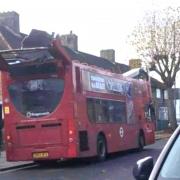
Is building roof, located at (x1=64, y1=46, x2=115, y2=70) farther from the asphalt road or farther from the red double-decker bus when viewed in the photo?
the red double-decker bus

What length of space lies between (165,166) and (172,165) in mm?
70

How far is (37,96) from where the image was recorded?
20.7 metres

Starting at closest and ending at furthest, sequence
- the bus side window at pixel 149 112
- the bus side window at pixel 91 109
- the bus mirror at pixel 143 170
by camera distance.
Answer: the bus mirror at pixel 143 170 → the bus side window at pixel 91 109 → the bus side window at pixel 149 112

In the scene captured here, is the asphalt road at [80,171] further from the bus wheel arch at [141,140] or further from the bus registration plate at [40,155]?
the bus wheel arch at [141,140]

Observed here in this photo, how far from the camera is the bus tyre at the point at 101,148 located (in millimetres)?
22506

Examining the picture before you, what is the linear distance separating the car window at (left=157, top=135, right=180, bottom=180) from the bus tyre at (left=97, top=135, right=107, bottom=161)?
16477mm

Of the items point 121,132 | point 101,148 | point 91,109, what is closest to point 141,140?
point 121,132

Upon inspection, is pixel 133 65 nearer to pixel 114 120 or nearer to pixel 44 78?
pixel 114 120

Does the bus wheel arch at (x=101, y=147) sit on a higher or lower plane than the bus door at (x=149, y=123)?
lower

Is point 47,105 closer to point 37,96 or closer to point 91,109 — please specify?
point 37,96

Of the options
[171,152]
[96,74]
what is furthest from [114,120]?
[171,152]

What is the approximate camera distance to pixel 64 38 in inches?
2329

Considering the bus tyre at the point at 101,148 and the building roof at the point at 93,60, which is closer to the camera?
the bus tyre at the point at 101,148

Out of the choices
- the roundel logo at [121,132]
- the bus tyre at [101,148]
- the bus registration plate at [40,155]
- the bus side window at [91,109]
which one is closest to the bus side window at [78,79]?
the bus side window at [91,109]
